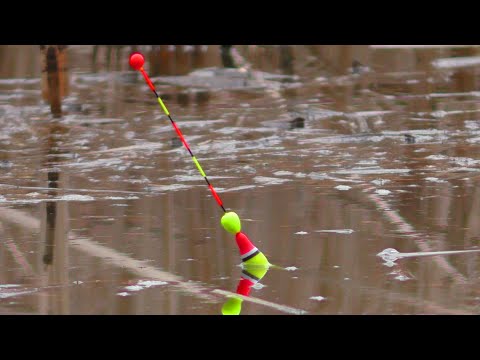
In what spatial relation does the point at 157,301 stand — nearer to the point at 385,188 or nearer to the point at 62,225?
the point at 62,225

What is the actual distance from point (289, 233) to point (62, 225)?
1729 mm

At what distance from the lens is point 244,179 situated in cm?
1016

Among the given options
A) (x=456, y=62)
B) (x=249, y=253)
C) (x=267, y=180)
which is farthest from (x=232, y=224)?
(x=456, y=62)

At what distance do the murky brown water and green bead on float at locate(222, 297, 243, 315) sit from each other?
1.9 inches

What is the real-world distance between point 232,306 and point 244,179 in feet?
11.9

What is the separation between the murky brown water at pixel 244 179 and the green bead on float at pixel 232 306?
0.16 feet

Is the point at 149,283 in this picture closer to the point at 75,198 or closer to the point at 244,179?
the point at 75,198

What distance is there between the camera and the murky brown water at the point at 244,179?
7000 millimetres

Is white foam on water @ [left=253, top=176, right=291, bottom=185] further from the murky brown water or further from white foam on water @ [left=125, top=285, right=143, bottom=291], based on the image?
white foam on water @ [left=125, top=285, right=143, bottom=291]

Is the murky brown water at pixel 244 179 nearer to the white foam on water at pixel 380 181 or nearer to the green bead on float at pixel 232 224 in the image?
the white foam on water at pixel 380 181

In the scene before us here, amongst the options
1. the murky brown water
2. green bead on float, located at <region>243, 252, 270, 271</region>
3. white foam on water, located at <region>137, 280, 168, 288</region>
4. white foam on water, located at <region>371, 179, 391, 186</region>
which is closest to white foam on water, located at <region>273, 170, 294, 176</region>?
the murky brown water

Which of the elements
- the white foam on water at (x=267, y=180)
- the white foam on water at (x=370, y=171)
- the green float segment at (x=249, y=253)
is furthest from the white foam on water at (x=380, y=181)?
the green float segment at (x=249, y=253)

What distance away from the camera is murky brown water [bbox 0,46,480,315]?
23.0 ft

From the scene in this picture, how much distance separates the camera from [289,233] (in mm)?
8242
